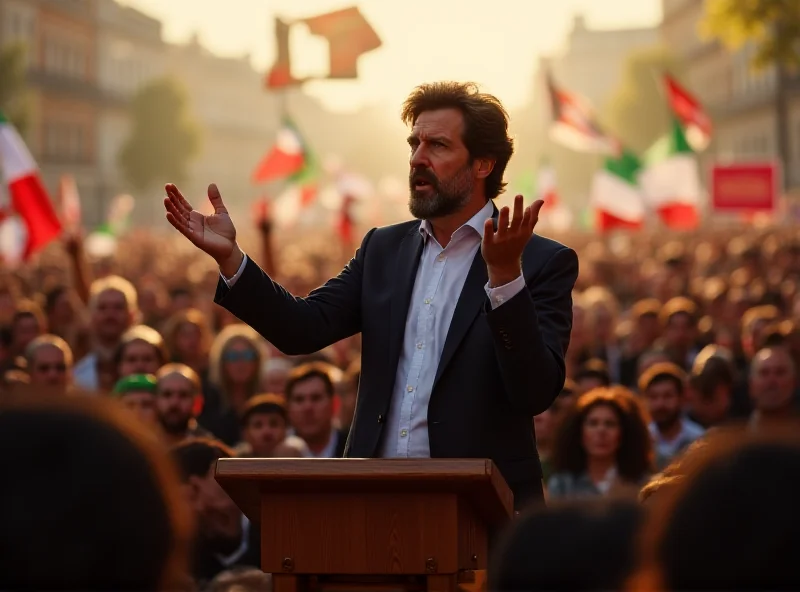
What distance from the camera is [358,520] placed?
11.5 ft

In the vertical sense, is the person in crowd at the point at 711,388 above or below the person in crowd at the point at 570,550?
below

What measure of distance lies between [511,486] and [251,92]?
145196 millimetres

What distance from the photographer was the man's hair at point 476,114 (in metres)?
4.52

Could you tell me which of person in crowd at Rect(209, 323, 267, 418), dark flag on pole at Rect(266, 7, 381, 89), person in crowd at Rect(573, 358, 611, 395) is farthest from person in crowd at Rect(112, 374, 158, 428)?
dark flag on pole at Rect(266, 7, 381, 89)

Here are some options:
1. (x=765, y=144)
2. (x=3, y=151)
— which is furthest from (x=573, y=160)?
(x=3, y=151)

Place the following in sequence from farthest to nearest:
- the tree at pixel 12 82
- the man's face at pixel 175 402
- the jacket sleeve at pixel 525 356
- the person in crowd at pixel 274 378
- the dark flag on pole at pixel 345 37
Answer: the tree at pixel 12 82 < the dark flag on pole at pixel 345 37 < the person in crowd at pixel 274 378 < the man's face at pixel 175 402 < the jacket sleeve at pixel 525 356

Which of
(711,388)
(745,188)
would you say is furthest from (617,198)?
(711,388)

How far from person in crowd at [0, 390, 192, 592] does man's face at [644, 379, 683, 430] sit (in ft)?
24.3

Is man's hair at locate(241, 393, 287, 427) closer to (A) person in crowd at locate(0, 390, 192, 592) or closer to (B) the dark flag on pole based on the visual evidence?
(B) the dark flag on pole

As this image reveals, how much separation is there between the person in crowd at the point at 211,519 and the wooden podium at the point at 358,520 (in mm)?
3622

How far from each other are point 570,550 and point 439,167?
8.62ft

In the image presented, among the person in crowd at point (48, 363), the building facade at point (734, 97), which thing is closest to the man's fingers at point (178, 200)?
the person in crowd at point (48, 363)

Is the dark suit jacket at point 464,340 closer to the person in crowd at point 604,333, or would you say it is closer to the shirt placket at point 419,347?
the shirt placket at point 419,347

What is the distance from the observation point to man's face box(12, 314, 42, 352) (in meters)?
11.6
